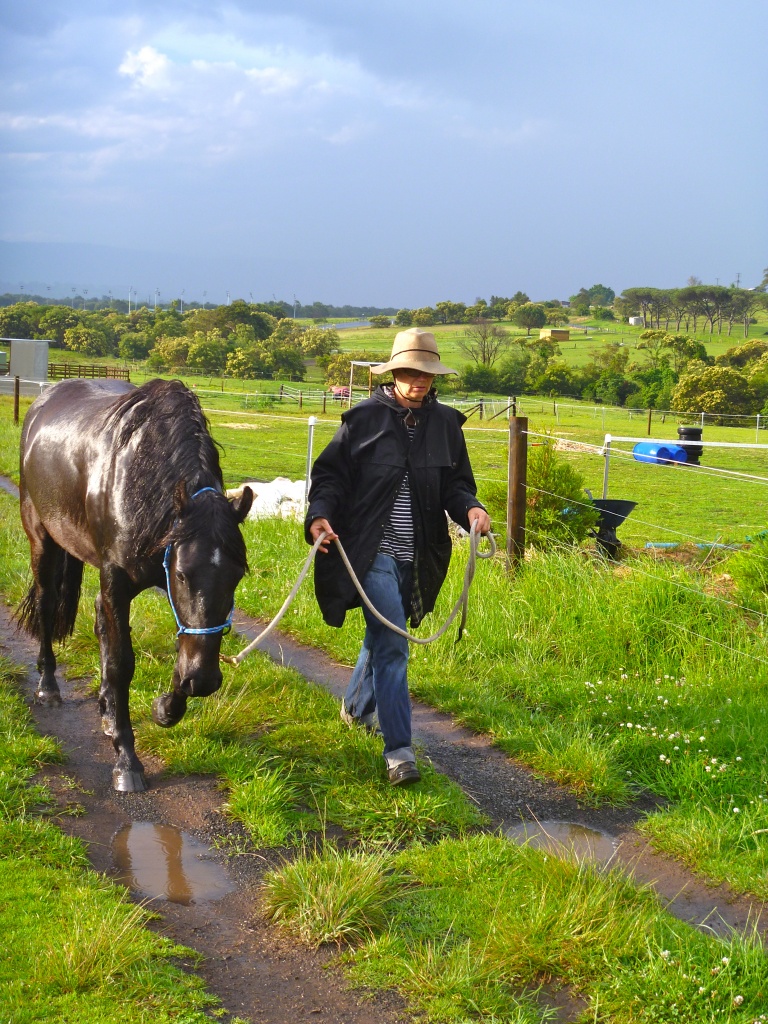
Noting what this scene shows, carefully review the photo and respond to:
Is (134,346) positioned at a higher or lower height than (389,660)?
higher

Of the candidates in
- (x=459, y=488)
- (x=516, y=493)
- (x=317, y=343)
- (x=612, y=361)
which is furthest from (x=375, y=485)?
(x=317, y=343)

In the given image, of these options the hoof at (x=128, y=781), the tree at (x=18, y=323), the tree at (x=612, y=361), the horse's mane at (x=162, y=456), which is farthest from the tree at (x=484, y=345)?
the hoof at (x=128, y=781)

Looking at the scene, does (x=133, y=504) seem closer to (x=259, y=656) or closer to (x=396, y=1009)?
(x=259, y=656)

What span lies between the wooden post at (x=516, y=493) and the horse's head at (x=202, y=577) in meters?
3.85

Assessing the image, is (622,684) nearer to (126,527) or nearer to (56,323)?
(126,527)

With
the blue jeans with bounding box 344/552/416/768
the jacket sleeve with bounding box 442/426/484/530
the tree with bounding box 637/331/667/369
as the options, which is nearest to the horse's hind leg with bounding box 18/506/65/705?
the blue jeans with bounding box 344/552/416/768

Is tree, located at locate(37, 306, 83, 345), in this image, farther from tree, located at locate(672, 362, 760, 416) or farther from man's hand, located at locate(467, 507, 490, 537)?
man's hand, located at locate(467, 507, 490, 537)

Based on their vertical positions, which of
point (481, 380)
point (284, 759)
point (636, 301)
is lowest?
point (284, 759)

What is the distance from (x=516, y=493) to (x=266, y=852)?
172 inches

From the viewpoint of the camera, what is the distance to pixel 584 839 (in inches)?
157

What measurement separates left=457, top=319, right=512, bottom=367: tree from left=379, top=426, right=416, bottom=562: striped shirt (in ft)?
242

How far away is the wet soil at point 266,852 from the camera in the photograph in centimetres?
286

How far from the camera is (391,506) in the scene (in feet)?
14.4

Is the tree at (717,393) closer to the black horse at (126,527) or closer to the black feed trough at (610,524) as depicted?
the black feed trough at (610,524)
